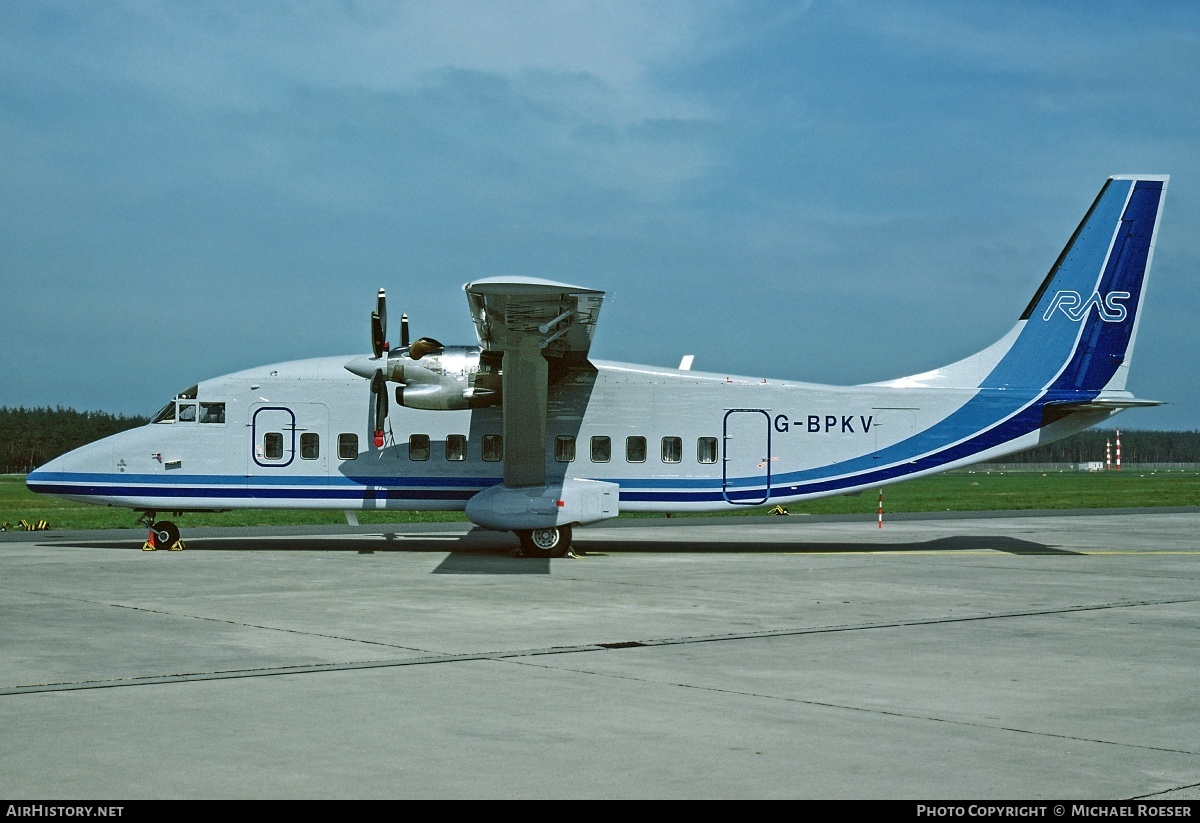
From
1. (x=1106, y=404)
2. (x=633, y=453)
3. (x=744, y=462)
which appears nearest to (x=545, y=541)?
(x=633, y=453)

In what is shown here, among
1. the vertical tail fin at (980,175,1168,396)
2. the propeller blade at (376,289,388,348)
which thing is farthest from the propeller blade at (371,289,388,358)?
the vertical tail fin at (980,175,1168,396)

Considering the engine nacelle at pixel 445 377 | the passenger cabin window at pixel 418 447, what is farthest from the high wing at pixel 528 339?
the passenger cabin window at pixel 418 447

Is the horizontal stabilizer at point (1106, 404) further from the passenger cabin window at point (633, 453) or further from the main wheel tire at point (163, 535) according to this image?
the main wheel tire at point (163, 535)

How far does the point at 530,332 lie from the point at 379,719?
36.7 ft

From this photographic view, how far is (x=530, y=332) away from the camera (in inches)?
717

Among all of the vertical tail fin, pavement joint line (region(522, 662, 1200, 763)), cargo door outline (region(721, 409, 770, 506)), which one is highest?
the vertical tail fin

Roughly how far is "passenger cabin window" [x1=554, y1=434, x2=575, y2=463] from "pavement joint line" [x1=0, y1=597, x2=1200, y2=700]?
981cm

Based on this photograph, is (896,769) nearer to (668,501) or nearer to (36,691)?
(36,691)

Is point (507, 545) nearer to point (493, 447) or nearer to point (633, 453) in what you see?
point (493, 447)

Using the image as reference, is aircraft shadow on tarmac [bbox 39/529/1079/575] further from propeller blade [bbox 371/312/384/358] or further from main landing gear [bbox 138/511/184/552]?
propeller blade [bbox 371/312/384/358]

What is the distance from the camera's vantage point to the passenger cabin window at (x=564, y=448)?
2167cm

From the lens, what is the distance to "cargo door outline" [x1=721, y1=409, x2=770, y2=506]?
862 inches

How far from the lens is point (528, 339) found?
60.7ft

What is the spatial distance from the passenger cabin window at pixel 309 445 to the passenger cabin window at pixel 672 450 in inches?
253
